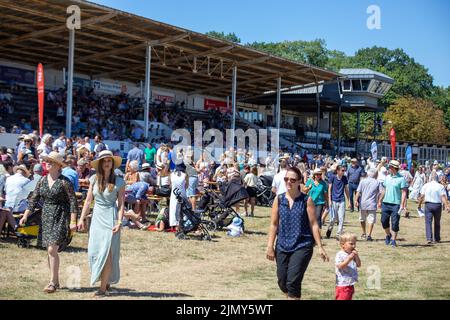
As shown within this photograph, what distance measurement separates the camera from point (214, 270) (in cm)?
1139

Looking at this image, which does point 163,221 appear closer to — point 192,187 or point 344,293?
point 192,187

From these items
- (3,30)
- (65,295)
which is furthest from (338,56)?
(65,295)

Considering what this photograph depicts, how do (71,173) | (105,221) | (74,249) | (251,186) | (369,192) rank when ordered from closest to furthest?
(105,221) → (74,249) → (71,173) → (369,192) → (251,186)

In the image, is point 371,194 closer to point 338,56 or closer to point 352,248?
point 352,248

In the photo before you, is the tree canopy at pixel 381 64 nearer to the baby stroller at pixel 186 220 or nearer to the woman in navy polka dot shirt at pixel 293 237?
the baby stroller at pixel 186 220

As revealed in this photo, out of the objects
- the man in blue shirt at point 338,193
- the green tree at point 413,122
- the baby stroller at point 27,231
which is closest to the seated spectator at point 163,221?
the man in blue shirt at point 338,193

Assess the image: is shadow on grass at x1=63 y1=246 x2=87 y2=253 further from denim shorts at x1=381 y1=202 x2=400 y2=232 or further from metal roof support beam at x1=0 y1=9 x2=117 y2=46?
metal roof support beam at x1=0 y1=9 x2=117 y2=46

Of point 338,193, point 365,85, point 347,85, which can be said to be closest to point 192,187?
point 338,193

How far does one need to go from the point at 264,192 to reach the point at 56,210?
14724 millimetres

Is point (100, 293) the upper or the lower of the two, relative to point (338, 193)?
lower

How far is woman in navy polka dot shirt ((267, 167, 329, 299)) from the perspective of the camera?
7.11 m

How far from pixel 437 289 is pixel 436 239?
6.35 meters

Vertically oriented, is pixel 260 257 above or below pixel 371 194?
below

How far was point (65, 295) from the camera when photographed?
8.59 m
